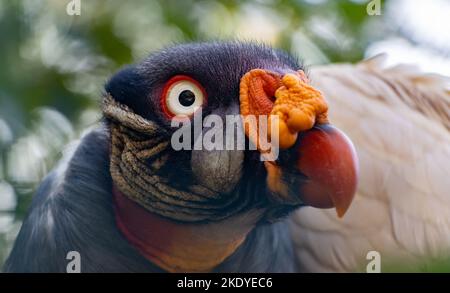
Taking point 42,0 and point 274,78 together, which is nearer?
point 274,78

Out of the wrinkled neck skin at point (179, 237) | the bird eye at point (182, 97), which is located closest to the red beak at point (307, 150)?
the bird eye at point (182, 97)

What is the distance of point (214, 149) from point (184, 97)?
0.16 meters

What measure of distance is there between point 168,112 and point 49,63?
4.36 feet

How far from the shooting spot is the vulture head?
6.28 feet

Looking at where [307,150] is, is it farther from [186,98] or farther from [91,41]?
[91,41]

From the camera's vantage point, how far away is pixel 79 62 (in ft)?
10.5

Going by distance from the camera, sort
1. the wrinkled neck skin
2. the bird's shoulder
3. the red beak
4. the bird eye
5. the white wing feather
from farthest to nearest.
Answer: the white wing feather < the bird's shoulder < the wrinkled neck skin < the bird eye < the red beak

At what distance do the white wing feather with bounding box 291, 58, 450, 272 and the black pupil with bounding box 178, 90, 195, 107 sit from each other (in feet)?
3.12

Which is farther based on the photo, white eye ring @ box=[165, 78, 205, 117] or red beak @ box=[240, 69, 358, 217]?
white eye ring @ box=[165, 78, 205, 117]

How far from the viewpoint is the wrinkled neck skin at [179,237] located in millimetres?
2227

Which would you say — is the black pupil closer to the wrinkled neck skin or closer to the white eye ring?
the white eye ring

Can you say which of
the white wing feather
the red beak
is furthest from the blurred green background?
the red beak

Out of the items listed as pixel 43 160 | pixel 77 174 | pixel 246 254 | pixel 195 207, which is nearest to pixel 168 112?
pixel 195 207
